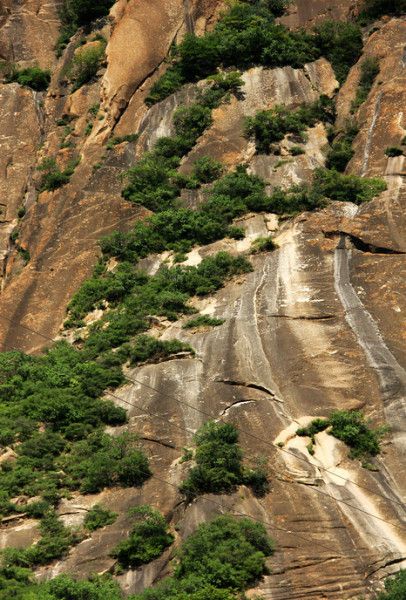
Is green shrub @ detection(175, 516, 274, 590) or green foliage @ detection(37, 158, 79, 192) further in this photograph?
green foliage @ detection(37, 158, 79, 192)

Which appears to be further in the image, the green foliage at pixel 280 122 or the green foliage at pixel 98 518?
the green foliage at pixel 280 122

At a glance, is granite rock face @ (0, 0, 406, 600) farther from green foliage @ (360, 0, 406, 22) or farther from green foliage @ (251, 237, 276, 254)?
green foliage @ (360, 0, 406, 22)

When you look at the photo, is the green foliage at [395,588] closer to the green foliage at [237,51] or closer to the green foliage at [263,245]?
the green foliage at [263,245]

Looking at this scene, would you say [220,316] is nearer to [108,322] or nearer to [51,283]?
[108,322]

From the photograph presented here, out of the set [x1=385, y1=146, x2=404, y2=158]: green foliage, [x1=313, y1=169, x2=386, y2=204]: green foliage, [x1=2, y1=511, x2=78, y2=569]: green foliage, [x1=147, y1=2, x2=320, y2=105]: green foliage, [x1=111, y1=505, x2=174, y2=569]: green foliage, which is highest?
[x1=147, y1=2, x2=320, y2=105]: green foliage

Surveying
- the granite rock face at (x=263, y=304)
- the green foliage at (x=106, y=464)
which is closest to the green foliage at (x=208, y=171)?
the granite rock face at (x=263, y=304)

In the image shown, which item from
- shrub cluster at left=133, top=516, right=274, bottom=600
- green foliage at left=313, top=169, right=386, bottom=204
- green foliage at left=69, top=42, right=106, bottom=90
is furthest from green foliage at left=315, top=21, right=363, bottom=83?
shrub cluster at left=133, top=516, right=274, bottom=600

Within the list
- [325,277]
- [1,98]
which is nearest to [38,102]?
[1,98]
